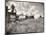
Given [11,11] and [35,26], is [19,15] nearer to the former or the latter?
[11,11]

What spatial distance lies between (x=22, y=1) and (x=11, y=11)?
1.03 feet

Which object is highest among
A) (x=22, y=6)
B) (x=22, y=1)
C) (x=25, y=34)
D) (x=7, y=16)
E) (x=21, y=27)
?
(x=22, y=1)

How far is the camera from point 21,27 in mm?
1627

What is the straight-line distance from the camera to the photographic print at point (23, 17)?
160cm

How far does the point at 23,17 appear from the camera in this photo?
1643mm

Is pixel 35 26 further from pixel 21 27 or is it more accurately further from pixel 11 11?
pixel 11 11

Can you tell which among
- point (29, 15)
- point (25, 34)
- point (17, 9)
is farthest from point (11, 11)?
point (25, 34)

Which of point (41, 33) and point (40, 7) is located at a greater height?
point (40, 7)

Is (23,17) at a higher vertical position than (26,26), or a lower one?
higher

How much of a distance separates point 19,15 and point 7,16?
25 cm

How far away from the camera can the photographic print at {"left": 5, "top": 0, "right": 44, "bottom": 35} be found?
160 centimetres
